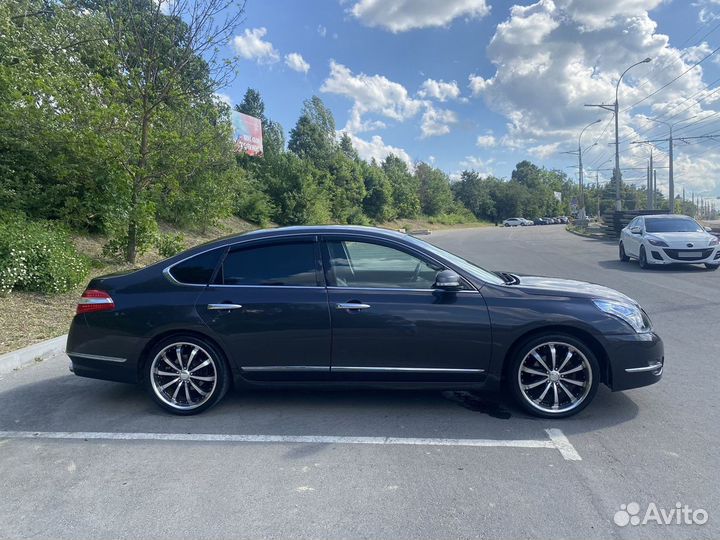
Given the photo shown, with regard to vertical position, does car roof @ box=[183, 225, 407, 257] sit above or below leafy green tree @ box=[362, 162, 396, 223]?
below

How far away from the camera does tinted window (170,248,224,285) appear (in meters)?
4.26

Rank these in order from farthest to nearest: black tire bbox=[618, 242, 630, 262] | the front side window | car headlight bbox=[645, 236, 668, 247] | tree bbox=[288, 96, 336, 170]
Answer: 1. tree bbox=[288, 96, 336, 170]
2. black tire bbox=[618, 242, 630, 262]
3. car headlight bbox=[645, 236, 668, 247]
4. the front side window

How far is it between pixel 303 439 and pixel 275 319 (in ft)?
3.20

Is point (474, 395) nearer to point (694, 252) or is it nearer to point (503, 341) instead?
point (503, 341)

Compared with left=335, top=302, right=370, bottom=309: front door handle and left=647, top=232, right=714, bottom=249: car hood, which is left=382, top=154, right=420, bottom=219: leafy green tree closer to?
left=647, top=232, right=714, bottom=249: car hood

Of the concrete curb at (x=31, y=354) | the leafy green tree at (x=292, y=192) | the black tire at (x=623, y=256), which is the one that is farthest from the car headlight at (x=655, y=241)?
the leafy green tree at (x=292, y=192)

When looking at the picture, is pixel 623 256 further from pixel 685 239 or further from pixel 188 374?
pixel 188 374

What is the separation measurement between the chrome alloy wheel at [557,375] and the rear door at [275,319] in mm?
1654

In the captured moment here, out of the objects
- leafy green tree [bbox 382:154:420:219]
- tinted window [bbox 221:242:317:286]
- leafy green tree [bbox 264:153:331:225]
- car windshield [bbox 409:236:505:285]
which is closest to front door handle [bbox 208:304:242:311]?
tinted window [bbox 221:242:317:286]

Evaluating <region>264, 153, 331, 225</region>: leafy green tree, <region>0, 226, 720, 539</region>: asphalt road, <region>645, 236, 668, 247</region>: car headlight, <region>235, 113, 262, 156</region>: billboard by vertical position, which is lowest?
<region>0, 226, 720, 539</region>: asphalt road

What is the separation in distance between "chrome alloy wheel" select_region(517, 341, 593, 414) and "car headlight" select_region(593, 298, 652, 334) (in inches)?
16.5

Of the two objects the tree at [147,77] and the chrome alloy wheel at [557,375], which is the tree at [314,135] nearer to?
the tree at [147,77]

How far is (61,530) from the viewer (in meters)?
2.68

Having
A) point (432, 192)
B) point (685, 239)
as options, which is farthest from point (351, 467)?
point (432, 192)
